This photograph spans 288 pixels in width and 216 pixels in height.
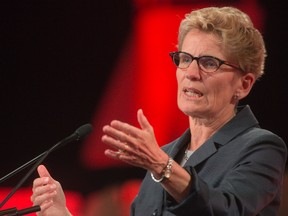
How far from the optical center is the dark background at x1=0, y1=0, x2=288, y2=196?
3107mm

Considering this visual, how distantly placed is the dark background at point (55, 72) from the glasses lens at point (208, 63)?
1.38 m

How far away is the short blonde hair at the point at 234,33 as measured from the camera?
5.76 feet

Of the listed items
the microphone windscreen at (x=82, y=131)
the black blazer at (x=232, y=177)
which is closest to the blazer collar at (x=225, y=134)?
the black blazer at (x=232, y=177)

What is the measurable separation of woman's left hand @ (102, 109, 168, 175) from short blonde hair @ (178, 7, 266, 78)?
0.51 m

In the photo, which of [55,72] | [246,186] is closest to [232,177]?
[246,186]

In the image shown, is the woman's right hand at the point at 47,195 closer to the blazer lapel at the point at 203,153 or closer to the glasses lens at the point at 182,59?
the blazer lapel at the point at 203,153

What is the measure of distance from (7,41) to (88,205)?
95 centimetres

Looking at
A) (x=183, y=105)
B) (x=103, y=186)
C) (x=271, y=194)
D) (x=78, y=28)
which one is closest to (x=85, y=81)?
(x=78, y=28)

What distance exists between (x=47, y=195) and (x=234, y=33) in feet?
2.34

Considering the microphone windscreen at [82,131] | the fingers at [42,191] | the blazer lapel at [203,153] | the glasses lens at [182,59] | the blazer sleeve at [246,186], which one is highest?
the glasses lens at [182,59]

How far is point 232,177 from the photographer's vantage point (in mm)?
1557

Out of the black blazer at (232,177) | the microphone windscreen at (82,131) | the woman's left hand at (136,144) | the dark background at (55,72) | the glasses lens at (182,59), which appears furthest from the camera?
the dark background at (55,72)

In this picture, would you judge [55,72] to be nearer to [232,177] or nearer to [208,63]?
[208,63]

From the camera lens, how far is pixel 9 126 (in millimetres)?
3160
